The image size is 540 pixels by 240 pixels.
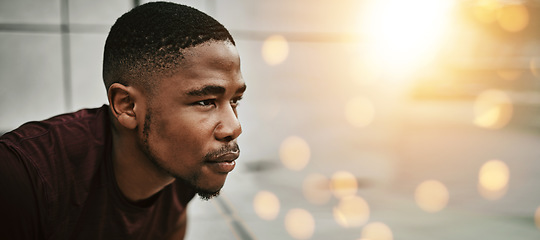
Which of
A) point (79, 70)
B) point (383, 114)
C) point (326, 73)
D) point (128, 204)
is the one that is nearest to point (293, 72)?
point (326, 73)

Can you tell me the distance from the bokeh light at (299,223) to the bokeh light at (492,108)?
476 inches

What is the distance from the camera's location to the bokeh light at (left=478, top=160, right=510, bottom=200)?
17.7ft

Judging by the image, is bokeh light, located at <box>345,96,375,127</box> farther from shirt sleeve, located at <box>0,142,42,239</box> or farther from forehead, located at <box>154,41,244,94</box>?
shirt sleeve, located at <box>0,142,42,239</box>

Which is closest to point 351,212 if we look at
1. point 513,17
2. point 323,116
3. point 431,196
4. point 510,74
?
point 431,196

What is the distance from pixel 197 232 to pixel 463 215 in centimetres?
265

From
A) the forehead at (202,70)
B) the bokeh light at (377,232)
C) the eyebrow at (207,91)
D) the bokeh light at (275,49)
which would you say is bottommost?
the bokeh light at (377,232)

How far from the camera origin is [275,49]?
239 inches

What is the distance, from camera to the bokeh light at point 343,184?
17.5 feet

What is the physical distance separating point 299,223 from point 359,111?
2.79 metres

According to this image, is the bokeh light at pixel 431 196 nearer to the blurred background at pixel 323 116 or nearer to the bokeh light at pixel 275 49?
the blurred background at pixel 323 116

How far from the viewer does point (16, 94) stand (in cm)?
502

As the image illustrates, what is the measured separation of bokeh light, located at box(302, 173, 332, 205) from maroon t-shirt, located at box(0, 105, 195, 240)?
3.18 metres

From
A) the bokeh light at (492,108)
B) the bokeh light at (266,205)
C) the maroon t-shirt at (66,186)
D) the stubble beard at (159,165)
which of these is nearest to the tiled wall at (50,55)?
the bokeh light at (266,205)

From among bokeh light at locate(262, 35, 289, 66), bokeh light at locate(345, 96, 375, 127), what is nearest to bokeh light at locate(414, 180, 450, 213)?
bokeh light at locate(345, 96, 375, 127)
